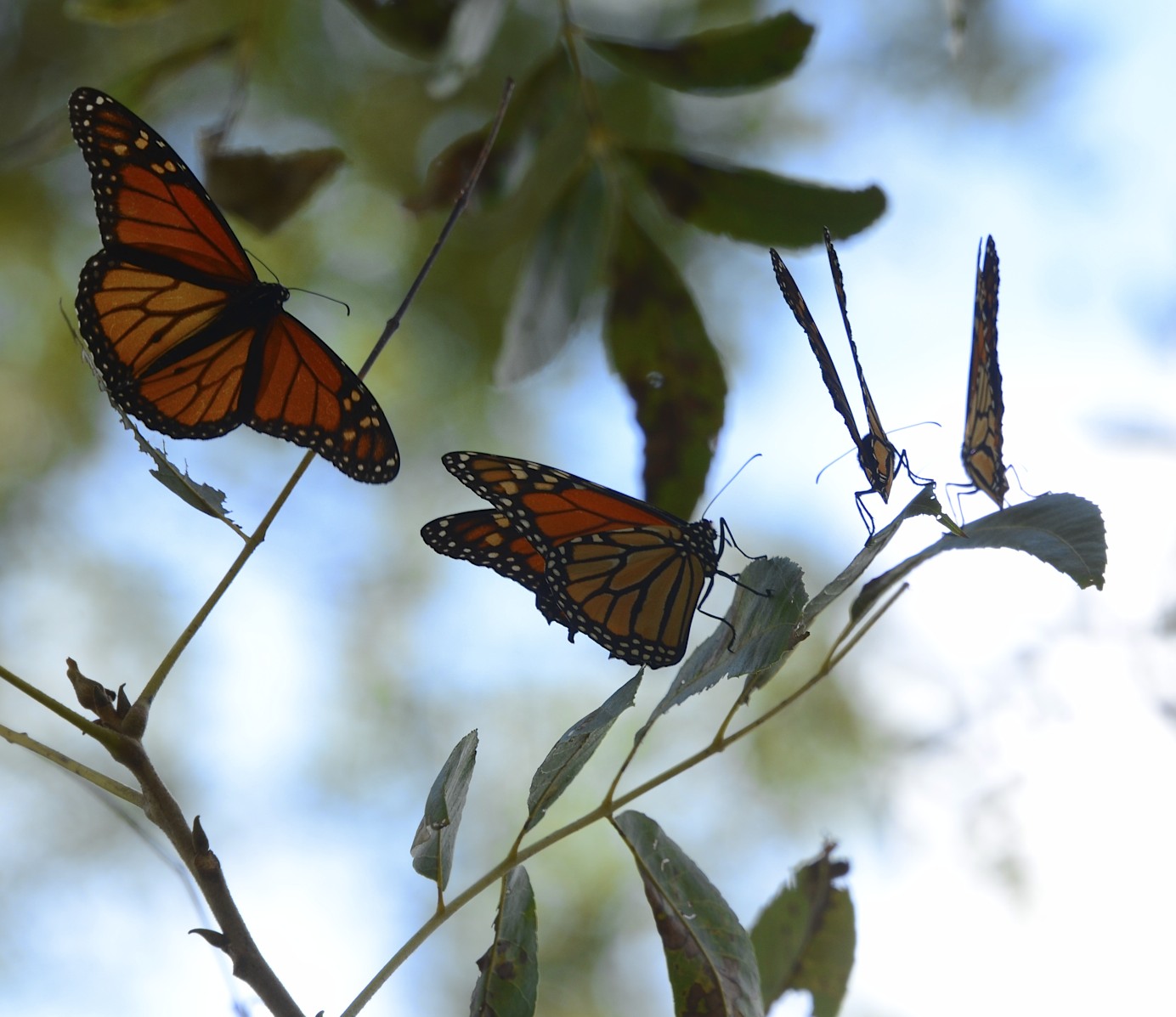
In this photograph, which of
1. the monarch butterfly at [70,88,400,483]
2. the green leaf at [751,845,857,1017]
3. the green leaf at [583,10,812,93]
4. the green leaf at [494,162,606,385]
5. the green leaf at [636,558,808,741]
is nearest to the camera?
the green leaf at [636,558,808,741]

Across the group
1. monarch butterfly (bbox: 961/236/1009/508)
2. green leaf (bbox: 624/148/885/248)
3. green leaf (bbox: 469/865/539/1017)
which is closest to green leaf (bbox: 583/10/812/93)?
green leaf (bbox: 624/148/885/248)

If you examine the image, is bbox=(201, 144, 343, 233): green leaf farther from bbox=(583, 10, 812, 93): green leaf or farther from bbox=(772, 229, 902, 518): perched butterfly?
bbox=(772, 229, 902, 518): perched butterfly

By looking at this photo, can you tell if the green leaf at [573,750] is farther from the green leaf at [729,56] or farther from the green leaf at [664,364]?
the green leaf at [729,56]

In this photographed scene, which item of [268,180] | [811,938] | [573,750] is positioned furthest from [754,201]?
[811,938]

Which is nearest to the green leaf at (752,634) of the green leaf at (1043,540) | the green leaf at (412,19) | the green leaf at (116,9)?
the green leaf at (1043,540)

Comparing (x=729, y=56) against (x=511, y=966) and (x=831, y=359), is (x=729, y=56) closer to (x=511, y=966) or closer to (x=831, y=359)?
(x=831, y=359)

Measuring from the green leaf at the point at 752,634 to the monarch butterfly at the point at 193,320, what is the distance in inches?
12.6

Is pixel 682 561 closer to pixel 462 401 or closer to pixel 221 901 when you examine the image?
pixel 221 901

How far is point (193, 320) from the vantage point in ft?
3.18

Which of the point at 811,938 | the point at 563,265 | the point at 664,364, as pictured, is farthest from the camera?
the point at 563,265

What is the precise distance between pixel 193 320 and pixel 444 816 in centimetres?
51

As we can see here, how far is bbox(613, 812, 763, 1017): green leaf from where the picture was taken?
821mm

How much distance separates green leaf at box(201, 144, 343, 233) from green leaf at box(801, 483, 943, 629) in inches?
32.4

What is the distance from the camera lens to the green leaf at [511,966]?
82cm
